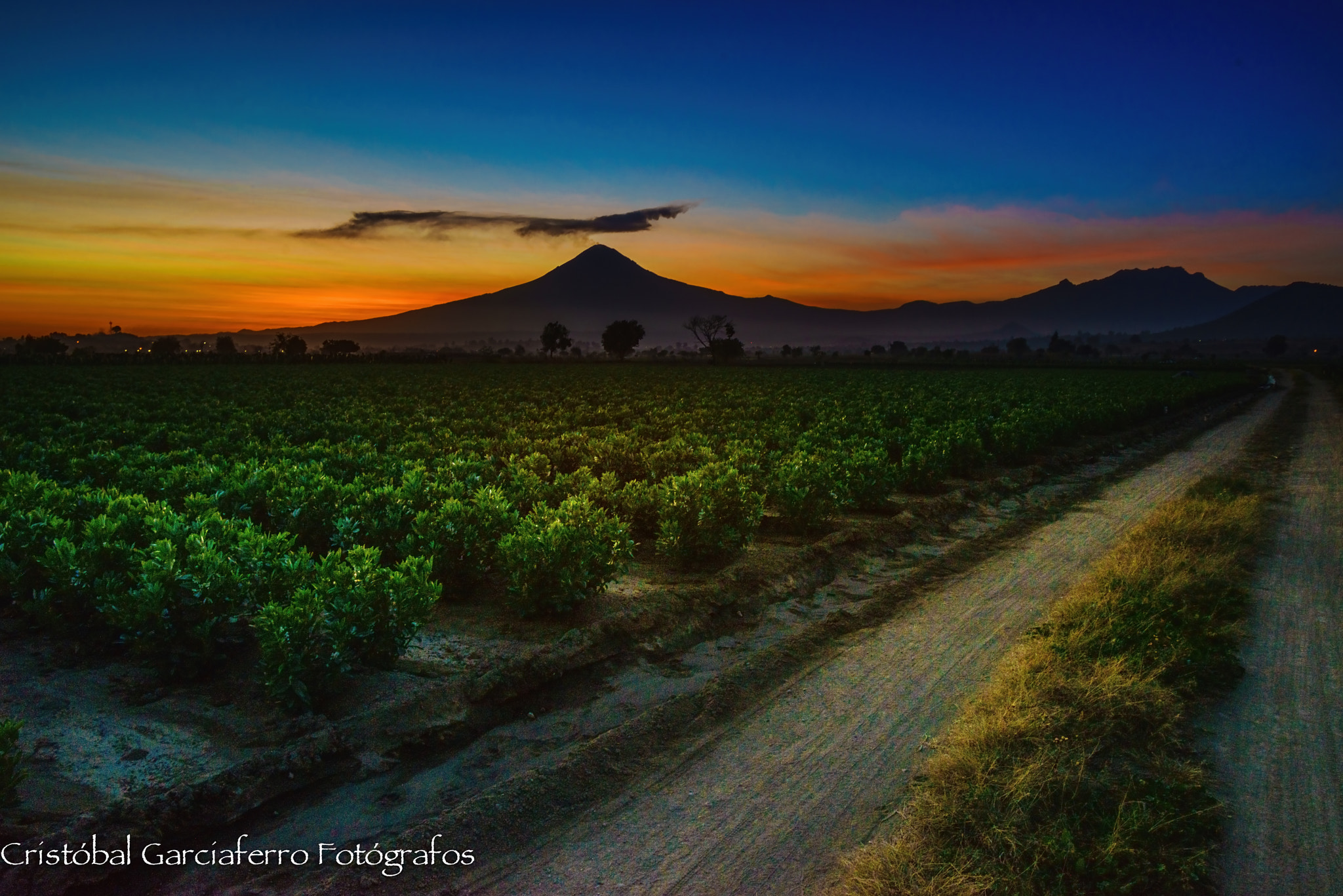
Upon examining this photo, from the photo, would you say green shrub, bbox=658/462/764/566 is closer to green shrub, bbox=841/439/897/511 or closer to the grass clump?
green shrub, bbox=841/439/897/511

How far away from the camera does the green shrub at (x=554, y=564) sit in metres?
7.53

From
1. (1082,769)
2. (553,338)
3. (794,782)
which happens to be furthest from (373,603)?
(553,338)

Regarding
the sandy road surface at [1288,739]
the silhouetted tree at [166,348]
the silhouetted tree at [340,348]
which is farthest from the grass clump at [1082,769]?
the silhouetted tree at [340,348]

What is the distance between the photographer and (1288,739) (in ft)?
17.7

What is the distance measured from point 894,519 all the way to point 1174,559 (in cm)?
405

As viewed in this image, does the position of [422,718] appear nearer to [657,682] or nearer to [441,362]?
[657,682]

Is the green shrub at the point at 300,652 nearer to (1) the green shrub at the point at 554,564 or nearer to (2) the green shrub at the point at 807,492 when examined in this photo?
(1) the green shrub at the point at 554,564

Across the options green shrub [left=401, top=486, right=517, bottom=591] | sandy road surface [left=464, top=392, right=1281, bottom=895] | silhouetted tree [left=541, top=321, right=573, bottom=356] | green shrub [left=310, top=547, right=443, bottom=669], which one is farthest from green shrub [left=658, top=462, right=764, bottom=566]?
silhouetted tree [left=541, top=321, right=573, bottom=356]

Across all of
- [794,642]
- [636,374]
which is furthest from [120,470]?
[636,374]

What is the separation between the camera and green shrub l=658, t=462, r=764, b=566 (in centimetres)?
964

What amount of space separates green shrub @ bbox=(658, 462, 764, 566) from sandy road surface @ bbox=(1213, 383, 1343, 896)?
17.8ft

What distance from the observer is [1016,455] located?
778 inches

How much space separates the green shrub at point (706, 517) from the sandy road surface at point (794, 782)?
2.46 metres

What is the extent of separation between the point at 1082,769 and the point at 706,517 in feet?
17.9
